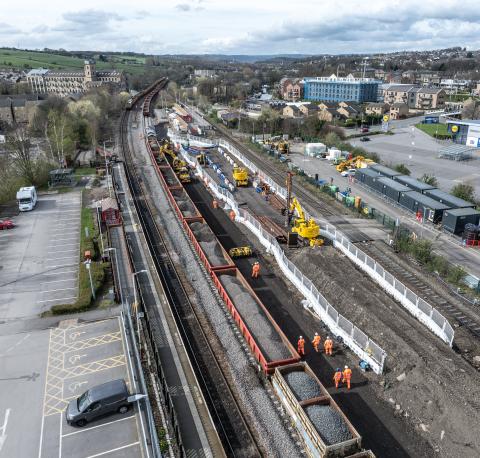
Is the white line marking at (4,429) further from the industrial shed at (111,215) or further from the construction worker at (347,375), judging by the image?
the industrial shed at (111,215)

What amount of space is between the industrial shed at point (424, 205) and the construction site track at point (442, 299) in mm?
7000

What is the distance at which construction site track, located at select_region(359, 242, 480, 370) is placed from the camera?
2112 centimetres

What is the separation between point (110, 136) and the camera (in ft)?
247

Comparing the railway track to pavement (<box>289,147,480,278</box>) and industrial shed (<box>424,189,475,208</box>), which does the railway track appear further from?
industrial shed (<box>424,189,475,208</box>)

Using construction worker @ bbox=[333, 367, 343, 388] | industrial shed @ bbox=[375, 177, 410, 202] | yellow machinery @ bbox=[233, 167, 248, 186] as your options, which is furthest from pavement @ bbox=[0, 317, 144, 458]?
industrial shed @ bbox=[375, 177, 410, 202]

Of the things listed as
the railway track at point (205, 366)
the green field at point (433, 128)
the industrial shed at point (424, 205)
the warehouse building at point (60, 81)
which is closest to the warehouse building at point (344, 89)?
the green field at point (433, 128)

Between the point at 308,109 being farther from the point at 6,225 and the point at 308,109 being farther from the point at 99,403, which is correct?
the point at 99,403

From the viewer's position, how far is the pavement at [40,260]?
24672mm

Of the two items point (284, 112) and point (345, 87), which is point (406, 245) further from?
point (345, 87)

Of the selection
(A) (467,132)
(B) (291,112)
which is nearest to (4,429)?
(A) (467,132)

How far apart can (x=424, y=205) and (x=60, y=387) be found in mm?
31538

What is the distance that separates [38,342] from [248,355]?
34.5ft

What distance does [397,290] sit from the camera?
2475 centimetres

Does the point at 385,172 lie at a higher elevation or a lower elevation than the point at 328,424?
higher
